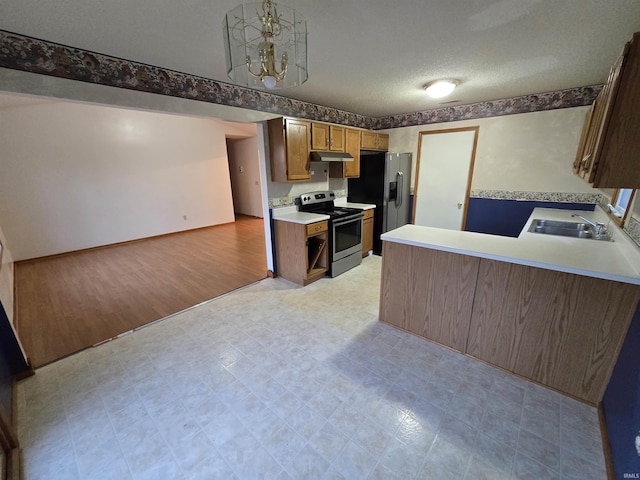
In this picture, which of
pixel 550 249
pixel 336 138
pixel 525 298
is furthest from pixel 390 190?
pixel 525 298

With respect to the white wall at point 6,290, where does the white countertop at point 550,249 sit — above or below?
above

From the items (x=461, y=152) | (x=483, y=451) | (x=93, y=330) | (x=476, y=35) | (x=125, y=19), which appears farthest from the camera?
(x=461, y=152)

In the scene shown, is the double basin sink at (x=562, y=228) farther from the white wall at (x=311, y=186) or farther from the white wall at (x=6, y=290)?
the white wall at (x=6, y=290)

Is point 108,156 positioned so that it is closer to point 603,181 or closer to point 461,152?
point 461,152

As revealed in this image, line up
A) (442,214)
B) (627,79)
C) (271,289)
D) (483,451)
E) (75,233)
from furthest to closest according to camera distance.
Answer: (75,233)
(442,214)
(271,289)
(483,451)
(627,79)

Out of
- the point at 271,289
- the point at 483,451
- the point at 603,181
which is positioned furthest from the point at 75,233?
the point at 603,181

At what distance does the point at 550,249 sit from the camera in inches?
73.9

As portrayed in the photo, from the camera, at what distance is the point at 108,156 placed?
199 inches

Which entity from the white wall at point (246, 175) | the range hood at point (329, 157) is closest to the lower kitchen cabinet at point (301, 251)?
the range hood at point (329, 157)

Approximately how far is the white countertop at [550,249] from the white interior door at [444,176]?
74.3 inches

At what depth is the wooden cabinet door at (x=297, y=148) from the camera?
320cm

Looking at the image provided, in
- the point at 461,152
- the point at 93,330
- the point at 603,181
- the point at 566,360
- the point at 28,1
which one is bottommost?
the point at 93,330

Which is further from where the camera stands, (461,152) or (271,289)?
(461,152)

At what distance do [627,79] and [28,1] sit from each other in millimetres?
3105
